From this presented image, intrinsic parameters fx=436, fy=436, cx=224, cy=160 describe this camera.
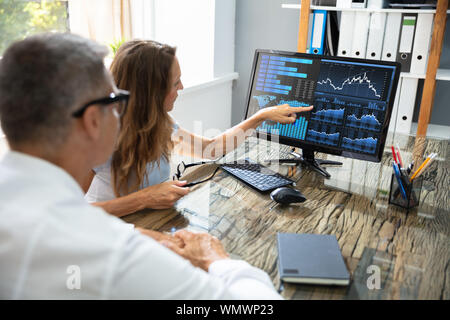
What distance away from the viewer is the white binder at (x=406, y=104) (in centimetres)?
245

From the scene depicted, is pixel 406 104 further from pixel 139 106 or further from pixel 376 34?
pixel 139 106

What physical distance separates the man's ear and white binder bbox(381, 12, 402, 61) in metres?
2.09

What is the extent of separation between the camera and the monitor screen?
59.9 inches

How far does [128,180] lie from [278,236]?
0.58m

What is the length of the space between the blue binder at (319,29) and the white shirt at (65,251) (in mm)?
2185

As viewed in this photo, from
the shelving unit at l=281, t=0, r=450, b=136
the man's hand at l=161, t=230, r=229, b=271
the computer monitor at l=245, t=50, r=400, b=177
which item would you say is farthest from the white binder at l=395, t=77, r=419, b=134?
the man's hand at l=161, t=230, r=229, b=271

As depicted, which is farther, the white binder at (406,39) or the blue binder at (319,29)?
the blue binder at (319,29)

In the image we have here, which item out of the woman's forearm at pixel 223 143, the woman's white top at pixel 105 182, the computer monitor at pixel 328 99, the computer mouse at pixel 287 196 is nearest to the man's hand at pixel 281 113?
the computer monitor at pixel 328 99

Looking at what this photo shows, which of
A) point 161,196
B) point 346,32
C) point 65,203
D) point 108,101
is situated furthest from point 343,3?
point 65,203

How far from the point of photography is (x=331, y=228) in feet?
4.08

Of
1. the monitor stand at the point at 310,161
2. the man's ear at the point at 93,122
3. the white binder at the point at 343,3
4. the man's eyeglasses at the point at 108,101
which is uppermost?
the white binder at the point at 343,3

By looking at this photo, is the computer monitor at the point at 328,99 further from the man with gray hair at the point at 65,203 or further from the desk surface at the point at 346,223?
the man with gray hair at the point at 65,203
